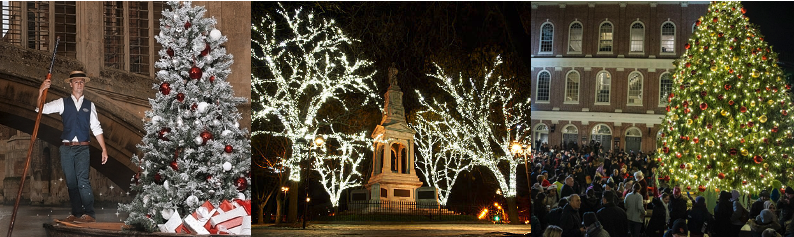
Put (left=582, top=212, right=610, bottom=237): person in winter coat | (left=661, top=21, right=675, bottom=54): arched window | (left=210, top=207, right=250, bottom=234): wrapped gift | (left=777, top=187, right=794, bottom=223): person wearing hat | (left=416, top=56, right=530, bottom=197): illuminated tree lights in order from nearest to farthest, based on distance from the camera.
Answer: (left=210, top=207, right=250, bottom=234): wrapped gift
(left=582, top=212, right=610, bottom=237): person in winter coat
(left=777, top=187, right=794, bottom=223): person wearing hat
(left=661, top=21, right=675, bottom=54): arched window
(left=416, top=56, right=530, bottom=197): illuminated tree lights

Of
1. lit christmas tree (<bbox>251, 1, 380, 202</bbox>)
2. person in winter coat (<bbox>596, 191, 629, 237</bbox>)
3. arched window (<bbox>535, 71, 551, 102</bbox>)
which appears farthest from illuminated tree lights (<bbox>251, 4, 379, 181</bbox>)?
person in winter coat (<bbox>596, 191, 629, 237</bbox>)

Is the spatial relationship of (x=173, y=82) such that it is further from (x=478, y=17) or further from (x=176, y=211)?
(x=478, y=17)

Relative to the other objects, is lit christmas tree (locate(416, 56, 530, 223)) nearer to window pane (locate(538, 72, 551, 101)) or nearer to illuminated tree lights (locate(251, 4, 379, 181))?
window pane (locate(538, 72, 551, 101))

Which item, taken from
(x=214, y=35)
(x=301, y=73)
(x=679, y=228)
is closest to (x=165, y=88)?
(x=214, y=35)

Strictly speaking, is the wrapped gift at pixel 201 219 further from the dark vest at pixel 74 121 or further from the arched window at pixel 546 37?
the arched window at pixel 546 37

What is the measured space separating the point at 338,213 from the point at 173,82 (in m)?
2.91

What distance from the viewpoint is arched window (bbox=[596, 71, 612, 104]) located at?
939 cm

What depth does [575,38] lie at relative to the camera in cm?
934

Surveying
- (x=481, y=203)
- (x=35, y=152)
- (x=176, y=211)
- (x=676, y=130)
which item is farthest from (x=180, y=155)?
(x=676, y=130)

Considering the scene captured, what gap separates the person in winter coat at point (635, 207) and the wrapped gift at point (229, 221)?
4650mm

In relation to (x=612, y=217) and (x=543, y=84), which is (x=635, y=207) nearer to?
(x=612, y=217)

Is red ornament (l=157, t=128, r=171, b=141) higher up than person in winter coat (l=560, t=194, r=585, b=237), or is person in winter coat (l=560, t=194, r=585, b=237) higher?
red ornament (l=157, t=128, r=171, b=141)

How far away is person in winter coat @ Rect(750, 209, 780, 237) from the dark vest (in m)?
7.70

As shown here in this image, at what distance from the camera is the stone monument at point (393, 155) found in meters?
9.19
